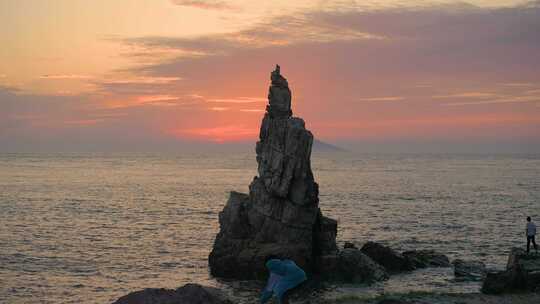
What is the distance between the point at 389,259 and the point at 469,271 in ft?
19.2

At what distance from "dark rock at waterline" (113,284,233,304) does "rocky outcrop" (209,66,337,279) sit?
69.2ft

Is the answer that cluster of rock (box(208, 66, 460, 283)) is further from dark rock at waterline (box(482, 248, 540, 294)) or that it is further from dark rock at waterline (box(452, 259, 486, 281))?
dark rock at waterline (box(482, 248, 540, 294))

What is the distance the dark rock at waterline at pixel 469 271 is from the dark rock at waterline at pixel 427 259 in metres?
3.31

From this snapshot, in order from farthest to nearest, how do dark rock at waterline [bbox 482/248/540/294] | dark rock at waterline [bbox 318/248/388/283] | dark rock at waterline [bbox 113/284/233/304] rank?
dark rock at waterline [bbox 318/248/388/283] < dark rock at waterline [bbox 482/248/540/294] < dark rock at waterline [bbox 113/284/233/304]

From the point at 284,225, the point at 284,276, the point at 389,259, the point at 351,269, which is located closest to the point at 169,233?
the point at 284,225

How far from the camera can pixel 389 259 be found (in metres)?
43.9

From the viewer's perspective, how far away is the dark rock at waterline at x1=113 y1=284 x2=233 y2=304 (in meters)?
18.8

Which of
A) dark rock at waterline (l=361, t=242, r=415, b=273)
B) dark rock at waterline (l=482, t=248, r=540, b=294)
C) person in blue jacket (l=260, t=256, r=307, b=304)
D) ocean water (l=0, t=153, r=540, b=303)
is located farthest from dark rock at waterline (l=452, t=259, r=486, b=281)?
person in blue jacket (l=260, t=256, r=307, b=304)

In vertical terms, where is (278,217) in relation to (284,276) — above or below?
below

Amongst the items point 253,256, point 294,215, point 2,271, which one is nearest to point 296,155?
point 294,215

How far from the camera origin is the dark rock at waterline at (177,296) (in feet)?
61.6

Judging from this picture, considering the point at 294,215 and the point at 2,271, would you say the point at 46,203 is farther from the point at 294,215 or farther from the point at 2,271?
the point at 294,215

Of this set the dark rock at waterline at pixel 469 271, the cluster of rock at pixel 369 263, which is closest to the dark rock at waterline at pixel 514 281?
the dark rock at waterline at pixel 469 271

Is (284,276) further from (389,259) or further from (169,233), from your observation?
(169,233)
